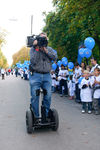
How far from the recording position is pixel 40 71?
5.65 m

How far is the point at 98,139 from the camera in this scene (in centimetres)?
511

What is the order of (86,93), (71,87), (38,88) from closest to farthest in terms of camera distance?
(38,88)
(86,93)
(71,87)

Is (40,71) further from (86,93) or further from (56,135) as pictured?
(86,93)

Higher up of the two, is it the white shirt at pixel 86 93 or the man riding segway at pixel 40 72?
the man riding segway at pixel 40 72

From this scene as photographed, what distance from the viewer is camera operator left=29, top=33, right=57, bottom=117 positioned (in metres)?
5.61

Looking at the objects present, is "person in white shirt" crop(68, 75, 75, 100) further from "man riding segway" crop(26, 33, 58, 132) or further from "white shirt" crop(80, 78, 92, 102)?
"man riding segway" crop(26, 33, 58, 132)

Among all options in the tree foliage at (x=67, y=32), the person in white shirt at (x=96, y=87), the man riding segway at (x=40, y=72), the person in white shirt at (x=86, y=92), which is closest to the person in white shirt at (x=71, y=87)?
the tree foliage at (x=67, y=32)

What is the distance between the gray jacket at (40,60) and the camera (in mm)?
5652

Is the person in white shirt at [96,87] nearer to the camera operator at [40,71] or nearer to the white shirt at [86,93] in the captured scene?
the white shirt at [86,93]

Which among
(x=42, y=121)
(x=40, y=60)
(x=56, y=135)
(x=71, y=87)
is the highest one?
(x=40, y=60)

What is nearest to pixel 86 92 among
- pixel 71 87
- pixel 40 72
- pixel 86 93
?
pixel 86 93

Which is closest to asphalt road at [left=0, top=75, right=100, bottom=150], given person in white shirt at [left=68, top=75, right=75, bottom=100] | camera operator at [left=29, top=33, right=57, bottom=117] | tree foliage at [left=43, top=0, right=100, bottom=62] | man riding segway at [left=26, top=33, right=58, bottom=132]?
man riding segway at [left=26, top=33, right=58, bottom=132]

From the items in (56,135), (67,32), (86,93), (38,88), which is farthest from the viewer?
(67,32)

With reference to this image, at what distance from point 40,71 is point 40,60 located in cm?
24
